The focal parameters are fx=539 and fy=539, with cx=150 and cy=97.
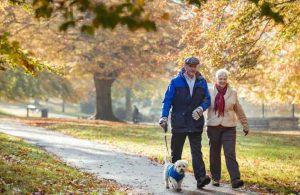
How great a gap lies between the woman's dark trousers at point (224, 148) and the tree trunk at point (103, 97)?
25.9 m

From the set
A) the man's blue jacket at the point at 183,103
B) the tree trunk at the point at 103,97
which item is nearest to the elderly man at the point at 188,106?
the man's blue jacket at the point at 183,103

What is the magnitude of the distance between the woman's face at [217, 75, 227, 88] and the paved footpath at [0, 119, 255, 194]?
1.65 m

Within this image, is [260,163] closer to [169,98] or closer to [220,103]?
[220,103]

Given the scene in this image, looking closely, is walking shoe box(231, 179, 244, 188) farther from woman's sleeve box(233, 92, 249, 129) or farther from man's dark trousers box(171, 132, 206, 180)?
woman's sleeve box(233, 92, 249, 129)

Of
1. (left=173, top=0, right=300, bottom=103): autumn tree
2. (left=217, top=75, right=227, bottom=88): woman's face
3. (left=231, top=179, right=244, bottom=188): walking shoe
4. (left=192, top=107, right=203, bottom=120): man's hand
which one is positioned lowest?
(left=231, top=179, right=244, bottom=188): walking shoe

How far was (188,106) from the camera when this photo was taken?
8.27 m

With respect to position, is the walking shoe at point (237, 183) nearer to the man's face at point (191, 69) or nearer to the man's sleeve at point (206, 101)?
the man's sleeve at point (206, 101)

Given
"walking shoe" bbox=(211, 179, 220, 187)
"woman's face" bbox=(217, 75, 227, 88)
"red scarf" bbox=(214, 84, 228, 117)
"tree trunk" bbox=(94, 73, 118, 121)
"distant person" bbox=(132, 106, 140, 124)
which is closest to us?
"woman's face" bbox=(217, 75, 227, 88)

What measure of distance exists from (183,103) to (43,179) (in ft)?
8.08

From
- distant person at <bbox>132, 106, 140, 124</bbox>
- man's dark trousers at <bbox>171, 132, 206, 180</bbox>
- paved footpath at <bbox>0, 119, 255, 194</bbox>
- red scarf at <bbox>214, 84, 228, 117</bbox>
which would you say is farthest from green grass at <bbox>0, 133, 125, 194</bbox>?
distant person at <bbox>132, 106, 140, 124</bbox>

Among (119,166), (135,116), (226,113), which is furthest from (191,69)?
(135,116)

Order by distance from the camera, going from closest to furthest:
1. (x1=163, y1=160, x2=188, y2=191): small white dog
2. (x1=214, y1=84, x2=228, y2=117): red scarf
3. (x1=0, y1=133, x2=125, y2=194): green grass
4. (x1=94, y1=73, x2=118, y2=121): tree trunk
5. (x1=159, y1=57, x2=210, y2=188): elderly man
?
(x1=0, y1=133, x2=125, y2=194): green grass → (x1=163, y1=160, x2=188, y2=191): small white dog → (x1=159, y1=57, x2=210, y2=188): elderly man → (x1=214, y1=84, x2=228, y2=117): red scarf → (x1=94, y1=73, x2=118, y2=121): tree trunk

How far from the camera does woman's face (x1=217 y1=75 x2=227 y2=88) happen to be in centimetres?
850

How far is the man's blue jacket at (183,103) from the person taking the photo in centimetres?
826
